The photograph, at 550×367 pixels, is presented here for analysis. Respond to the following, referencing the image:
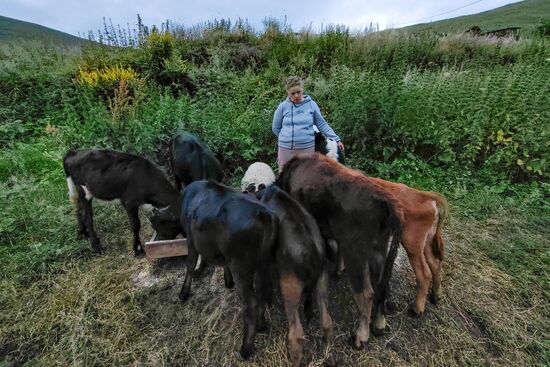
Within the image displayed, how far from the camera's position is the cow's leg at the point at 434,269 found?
3188 mm

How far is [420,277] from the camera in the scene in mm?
2979

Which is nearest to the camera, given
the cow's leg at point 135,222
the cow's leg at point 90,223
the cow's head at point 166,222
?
the cow's head at point 166,222

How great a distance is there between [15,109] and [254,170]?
747 centimetres

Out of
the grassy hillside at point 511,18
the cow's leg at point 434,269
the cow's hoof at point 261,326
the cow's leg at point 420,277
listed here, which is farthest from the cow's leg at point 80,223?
the grassy hillside at point 511,18

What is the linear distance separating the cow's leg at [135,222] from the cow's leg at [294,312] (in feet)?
7.02

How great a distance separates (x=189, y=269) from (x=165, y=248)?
45 centimetres

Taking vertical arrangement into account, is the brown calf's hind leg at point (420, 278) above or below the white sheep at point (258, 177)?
below

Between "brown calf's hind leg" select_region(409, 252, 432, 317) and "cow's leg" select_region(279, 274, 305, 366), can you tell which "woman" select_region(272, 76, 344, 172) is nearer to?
"brown calf's hind leg" select_region(409, 252, 432, 317)

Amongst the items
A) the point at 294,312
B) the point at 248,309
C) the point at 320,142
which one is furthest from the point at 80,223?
the point at 320,142

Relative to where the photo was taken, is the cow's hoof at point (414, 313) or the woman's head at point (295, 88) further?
the woman's head at point (295, 88)

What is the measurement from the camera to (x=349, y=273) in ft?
8.97

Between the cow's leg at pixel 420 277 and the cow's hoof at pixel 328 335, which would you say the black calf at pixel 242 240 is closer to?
the cow's hoof at pixel 328 335

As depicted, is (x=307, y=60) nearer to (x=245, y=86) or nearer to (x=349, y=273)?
(x=245, y=86)

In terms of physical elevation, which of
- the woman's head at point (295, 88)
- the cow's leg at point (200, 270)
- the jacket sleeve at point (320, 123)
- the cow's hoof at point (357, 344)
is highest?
the woman's head at point (295, 88)
